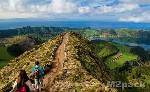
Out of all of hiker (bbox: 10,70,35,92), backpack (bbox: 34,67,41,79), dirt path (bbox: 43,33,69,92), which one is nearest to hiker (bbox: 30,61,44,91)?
backpack (bbox: 34,67,41,79)

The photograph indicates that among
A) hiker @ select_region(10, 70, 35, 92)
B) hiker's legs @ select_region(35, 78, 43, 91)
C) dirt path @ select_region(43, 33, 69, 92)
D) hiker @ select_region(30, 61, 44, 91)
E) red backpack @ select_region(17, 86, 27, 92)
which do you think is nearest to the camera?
hiker @ select_region(10, 70, 35, 92)

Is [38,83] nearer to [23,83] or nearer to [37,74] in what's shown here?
[37,74]

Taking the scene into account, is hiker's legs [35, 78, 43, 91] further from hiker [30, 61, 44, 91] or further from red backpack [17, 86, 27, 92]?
red backpack [17, 86, 27, 92]

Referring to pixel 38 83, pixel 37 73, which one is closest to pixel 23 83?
pixel 37 73

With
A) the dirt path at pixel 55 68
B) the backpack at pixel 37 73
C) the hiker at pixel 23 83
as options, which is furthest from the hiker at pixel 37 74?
the hiker at pixel 23 83

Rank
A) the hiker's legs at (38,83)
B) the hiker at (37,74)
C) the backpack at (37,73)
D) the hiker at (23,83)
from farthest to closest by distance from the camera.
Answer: the hiker's legs at (38,83) < the backpack at (37,73) < the hiker at (37,74) < the hiker at (23,83)

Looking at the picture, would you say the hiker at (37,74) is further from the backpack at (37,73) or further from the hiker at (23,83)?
the hiker at (23,83)

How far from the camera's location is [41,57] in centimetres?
5578

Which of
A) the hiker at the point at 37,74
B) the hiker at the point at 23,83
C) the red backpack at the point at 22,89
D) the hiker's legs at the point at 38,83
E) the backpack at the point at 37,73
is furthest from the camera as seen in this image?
the hiker's legs at the point at 38,83

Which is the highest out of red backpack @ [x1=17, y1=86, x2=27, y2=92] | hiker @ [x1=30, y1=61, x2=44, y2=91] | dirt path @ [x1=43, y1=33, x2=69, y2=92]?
red backpack @ [x1=17, y1=86, x2=27, y2=92]

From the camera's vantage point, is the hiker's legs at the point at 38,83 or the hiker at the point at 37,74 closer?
the hiker at the point at 37,74

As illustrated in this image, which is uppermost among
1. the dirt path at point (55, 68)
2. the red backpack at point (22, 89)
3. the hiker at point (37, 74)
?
the red backpack at point (22, 89)

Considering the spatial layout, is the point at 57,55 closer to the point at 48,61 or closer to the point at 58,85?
the point at 48,61

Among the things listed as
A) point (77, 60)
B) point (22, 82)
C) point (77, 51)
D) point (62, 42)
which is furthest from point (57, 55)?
point (22, 82)
